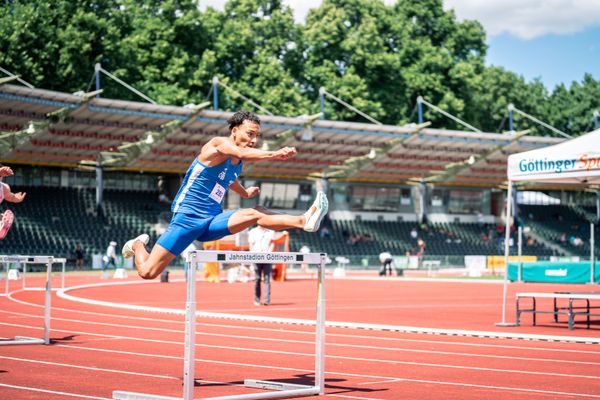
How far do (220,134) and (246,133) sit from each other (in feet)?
152

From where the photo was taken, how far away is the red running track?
29.0 feet

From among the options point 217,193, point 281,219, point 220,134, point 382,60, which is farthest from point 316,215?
point 382,60


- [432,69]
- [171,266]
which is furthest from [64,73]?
[432,69]

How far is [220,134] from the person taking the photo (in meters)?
54.9

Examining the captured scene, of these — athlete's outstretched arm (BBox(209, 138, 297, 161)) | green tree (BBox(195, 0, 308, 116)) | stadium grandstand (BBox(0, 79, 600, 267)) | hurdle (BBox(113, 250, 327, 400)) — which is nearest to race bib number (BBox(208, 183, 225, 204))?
Result: athlete's outstretched arm (BBox(209, 138, 297, 161))

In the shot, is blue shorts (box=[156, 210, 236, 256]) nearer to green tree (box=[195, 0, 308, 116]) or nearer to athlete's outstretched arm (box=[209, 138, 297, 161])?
athlete's outstretched arm (box=[209, 138, 297, 161])

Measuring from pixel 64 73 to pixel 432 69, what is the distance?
30.6 meters

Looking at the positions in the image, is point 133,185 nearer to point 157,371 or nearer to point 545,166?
point 545,166

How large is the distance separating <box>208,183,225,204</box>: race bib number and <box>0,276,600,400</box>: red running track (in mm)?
1755

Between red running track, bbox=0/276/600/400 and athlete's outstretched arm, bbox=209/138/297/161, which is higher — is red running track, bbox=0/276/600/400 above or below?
below

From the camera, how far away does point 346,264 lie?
51688 mm

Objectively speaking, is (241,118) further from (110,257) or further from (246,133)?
(110,257)

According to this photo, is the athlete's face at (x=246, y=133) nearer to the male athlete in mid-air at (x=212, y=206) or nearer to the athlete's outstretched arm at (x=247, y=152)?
the male athlete in mid-air at (x=212, y=206)

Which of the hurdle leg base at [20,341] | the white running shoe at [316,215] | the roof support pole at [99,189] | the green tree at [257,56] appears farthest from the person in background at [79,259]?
the white running shoe at [316,215]
